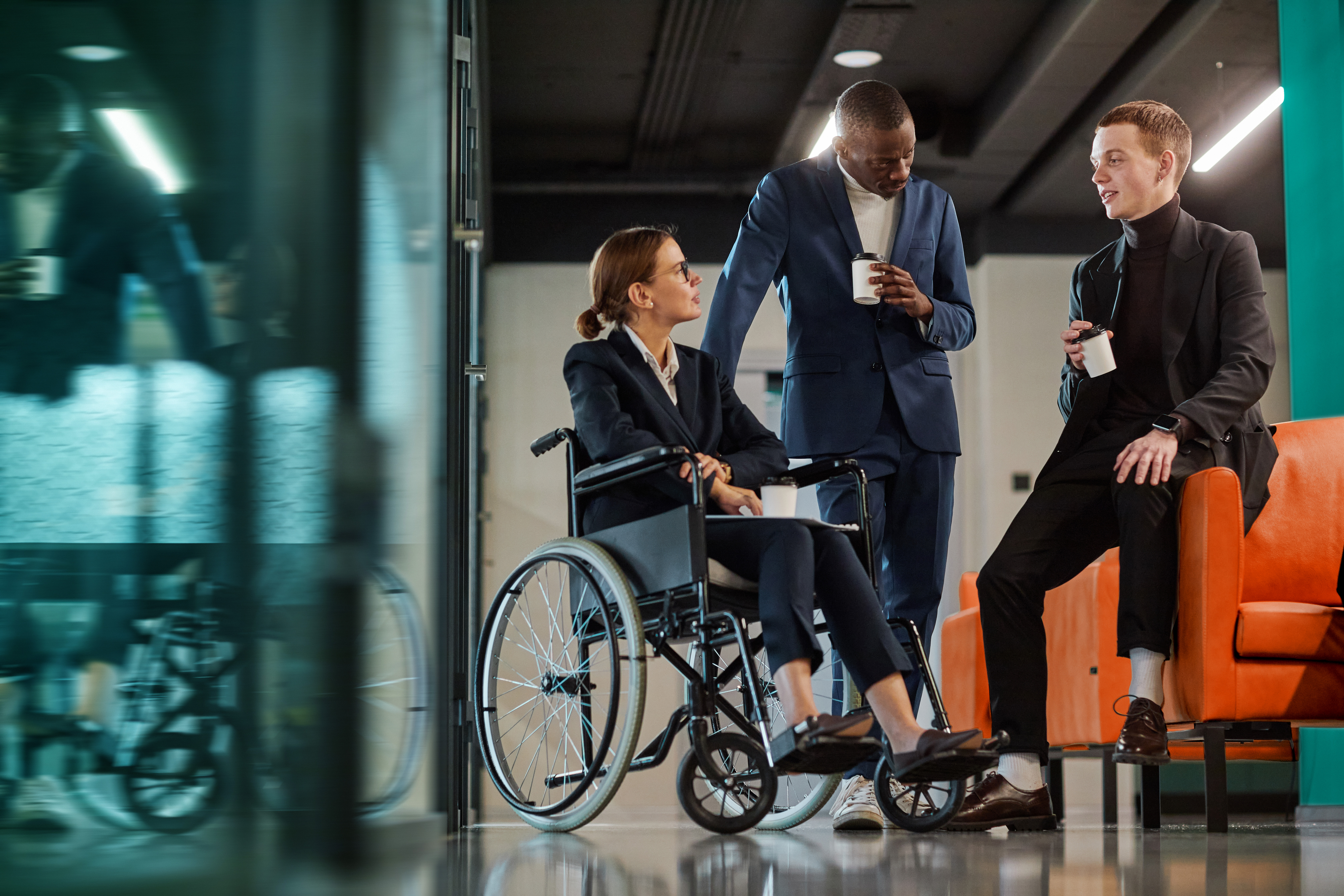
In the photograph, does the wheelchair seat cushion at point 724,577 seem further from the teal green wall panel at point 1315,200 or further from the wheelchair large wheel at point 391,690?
the teal green wall panel at point 1315,200

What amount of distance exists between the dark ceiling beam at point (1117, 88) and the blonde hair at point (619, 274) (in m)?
3.72

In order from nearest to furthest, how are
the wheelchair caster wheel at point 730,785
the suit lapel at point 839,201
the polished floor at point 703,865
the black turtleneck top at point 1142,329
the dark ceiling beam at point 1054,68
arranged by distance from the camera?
the polished floor at point 703,865 → the wheelchair caster wheel at point 730,785 → the black turtleneck top at point 1142,329 → the suit lapel at point 839,201 → the dark ceiling beam at point 1054,68

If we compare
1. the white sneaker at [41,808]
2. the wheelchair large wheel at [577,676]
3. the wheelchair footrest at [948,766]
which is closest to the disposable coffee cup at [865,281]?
the wheelchair large wheel at [577,676]

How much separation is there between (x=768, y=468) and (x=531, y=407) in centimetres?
504

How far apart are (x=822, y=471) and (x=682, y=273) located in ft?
1.84

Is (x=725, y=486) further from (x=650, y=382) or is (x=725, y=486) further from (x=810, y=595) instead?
(x=810, y=595)

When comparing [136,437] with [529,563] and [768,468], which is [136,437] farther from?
[768,468]

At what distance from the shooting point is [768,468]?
254 centimetres

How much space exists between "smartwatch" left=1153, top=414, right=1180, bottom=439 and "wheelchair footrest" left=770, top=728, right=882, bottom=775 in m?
1.05

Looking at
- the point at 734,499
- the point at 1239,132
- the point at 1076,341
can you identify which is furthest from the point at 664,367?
the point at 1239,132

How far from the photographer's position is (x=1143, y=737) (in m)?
2.38

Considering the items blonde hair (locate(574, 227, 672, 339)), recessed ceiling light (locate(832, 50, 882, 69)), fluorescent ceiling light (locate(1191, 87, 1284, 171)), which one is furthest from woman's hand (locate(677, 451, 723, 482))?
fluorescent ceiling light (locate(1191, 87, 1284, 171))

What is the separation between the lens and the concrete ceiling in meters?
5.64

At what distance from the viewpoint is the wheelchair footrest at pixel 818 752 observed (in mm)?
1809
